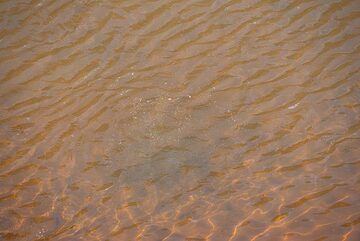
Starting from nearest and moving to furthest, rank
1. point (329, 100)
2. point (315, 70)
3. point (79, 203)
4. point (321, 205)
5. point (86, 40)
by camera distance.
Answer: point (321, 205) → point (79, 203) → point (329, 100) → point (315, 70) → point (86, 40)

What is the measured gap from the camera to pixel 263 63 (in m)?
4.53

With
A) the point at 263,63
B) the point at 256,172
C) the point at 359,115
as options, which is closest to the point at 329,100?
the point at 359,115

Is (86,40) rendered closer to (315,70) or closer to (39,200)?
(39,200)

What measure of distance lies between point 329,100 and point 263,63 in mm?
1004

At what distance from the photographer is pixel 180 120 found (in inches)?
165

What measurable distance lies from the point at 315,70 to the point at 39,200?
3827mm

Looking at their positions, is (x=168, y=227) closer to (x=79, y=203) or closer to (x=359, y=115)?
(x=79, y=203)

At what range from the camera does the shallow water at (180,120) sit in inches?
138

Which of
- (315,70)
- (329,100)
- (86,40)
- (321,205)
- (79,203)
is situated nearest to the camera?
(321,205)

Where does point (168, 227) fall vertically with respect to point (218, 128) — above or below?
below

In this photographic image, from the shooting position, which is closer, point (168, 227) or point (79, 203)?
point (168, 227)

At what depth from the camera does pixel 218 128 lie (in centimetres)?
407

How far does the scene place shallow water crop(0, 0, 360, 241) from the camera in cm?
350

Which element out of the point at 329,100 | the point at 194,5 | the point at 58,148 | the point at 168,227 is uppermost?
the point at 194,5
